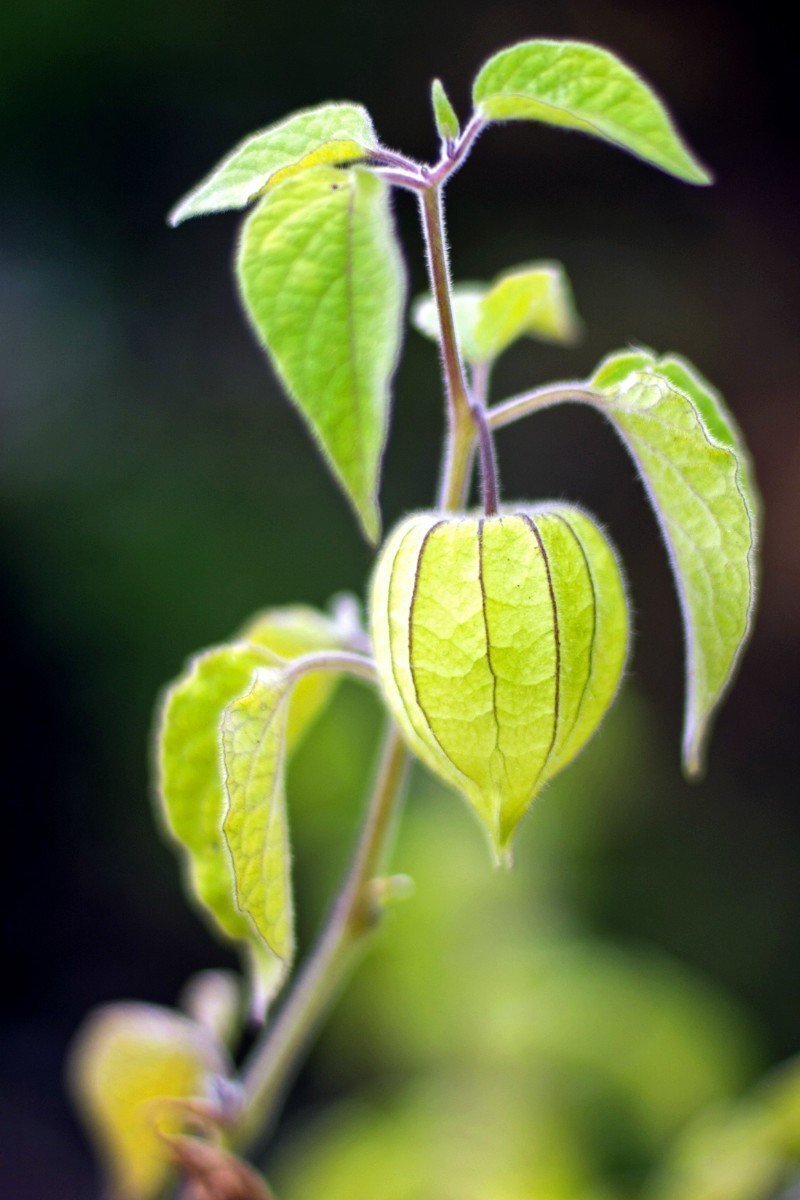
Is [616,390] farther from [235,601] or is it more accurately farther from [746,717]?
[746,717]

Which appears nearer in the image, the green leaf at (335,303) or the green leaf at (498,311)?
the green leaf at (335,303)

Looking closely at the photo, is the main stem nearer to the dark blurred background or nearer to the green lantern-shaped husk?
the green lantern-shaped husk

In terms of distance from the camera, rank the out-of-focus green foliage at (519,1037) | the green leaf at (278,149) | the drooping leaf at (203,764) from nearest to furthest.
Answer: the green leaf at (278,149)
the drooping leaf at (203,764)
the out-of-focus green foliage at (519,1037)

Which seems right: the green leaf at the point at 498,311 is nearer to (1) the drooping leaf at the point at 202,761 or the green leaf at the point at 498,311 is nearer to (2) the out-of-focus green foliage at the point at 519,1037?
(1) the drooping leaf at the point at 202,761

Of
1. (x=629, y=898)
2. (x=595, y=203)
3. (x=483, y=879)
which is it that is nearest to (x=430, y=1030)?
(x=483, y=879)

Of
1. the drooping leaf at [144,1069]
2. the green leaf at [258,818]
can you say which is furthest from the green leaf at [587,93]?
the drooping leaf at [144,1069]

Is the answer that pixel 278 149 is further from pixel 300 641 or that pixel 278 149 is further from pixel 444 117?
pixel 300 641
